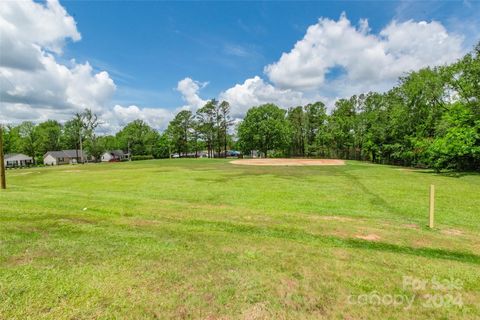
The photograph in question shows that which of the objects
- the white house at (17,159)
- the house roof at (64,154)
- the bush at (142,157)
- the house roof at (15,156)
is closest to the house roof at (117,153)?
the house roof at (64,154)

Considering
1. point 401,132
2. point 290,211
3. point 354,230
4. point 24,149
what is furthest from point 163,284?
point 24,149

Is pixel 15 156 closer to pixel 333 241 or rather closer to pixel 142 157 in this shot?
pixel 142 157

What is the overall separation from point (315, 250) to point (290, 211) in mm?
3716

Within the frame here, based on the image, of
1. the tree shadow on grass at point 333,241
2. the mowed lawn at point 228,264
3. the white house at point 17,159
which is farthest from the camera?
the white house at point 17,159

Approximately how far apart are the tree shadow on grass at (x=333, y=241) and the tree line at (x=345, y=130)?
22875 mm

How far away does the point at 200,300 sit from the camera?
3.06m

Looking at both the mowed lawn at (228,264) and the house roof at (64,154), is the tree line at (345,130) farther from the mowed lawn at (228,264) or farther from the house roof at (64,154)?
the mowed lawn at (228,264)

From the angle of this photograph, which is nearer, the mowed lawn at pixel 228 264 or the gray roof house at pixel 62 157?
the mowed lawn at pixel 228 264

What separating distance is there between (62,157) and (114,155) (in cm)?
1619

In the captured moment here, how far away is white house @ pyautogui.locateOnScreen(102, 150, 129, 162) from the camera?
3325 inches

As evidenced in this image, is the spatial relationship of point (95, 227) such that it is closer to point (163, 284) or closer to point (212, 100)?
point (163, 284)

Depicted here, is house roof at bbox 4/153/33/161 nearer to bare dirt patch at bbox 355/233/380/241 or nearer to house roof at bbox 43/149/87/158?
house roof at bbox 43/149/87/158

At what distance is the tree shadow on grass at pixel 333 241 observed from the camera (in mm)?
4969

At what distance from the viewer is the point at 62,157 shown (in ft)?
242
